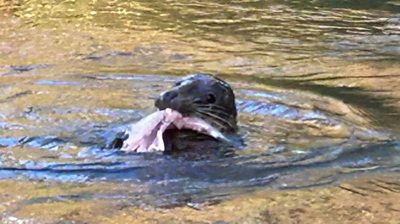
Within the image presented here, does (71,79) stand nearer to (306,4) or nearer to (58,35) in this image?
(58,35)

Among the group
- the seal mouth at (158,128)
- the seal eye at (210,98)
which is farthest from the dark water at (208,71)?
the seal eye at (210,98)

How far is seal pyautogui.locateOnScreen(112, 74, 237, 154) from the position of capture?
5.03m

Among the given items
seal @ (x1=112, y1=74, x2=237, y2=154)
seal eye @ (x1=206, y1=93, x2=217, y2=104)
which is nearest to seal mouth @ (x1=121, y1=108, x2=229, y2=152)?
seal @ (x1=112, y1=74, x2=237, y2=154)

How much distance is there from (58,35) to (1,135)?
14.4 ft

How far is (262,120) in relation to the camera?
6.08 m

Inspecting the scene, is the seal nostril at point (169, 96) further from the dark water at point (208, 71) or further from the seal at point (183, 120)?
the dark water at point (208, 71)

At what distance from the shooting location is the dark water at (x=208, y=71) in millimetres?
4695

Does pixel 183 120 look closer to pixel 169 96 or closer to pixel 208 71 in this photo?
pixel 169 96

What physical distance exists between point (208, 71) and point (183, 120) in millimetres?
2812

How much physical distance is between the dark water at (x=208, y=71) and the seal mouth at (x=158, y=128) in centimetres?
10

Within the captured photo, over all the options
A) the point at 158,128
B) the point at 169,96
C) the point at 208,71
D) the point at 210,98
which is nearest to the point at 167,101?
the point at 169,96

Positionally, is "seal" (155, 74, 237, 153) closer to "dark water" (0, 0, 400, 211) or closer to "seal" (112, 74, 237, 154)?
"seal" (112, 74, 237, 154)

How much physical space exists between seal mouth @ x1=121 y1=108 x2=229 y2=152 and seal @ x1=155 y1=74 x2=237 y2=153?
0.13 feet

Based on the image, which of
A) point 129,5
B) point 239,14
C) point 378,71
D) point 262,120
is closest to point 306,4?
point 239,14
